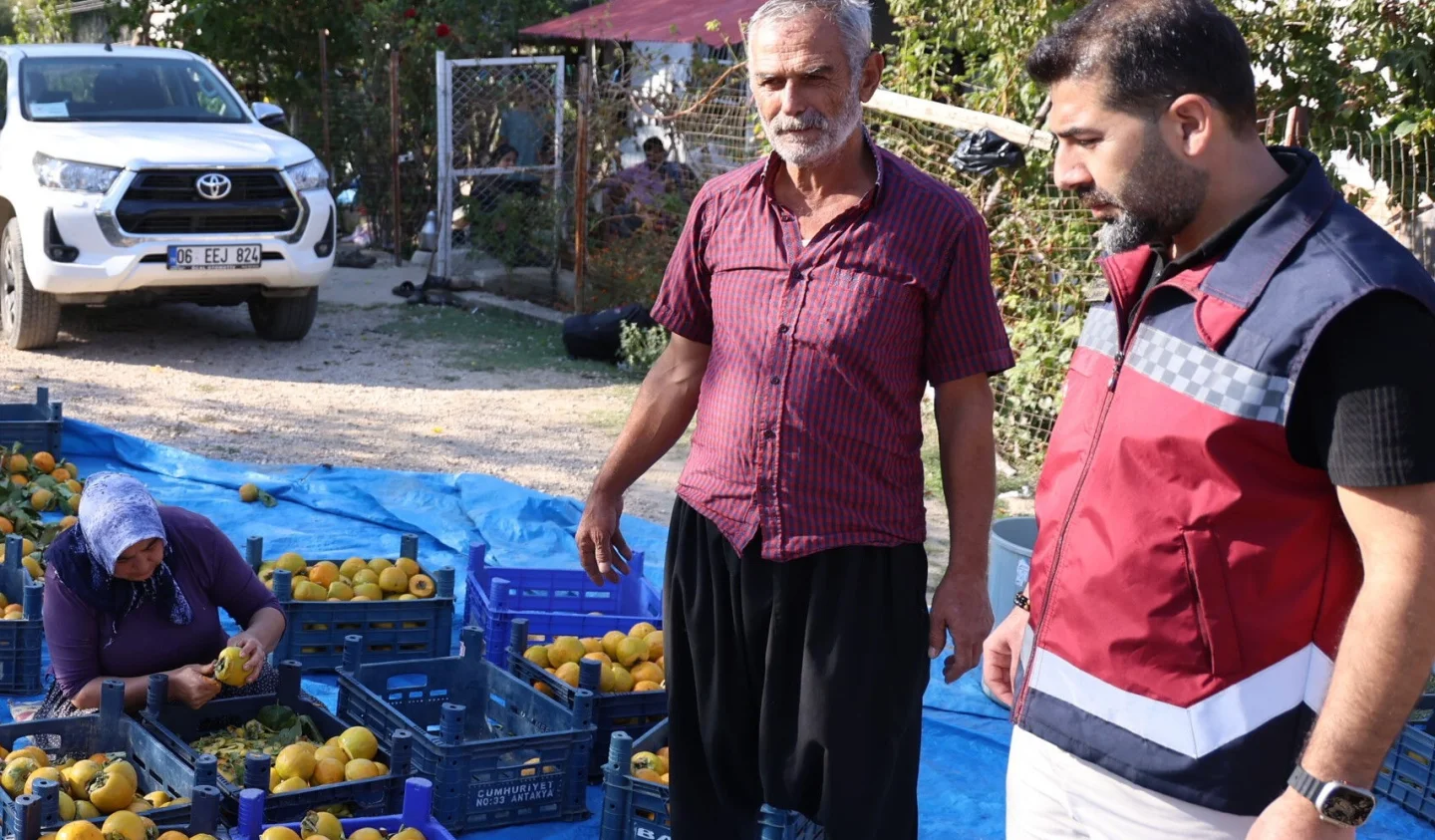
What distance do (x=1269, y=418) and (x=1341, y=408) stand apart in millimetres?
105

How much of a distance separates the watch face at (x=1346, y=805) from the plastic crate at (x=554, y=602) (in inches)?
129

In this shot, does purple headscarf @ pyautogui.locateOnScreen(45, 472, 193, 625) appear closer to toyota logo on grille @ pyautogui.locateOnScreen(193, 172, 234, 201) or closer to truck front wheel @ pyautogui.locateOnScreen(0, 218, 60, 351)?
toyota logo on grille @ pyautogui.locateOnScreen(193, 172, 234, 201)

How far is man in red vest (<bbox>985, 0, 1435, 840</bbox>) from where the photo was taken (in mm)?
1817

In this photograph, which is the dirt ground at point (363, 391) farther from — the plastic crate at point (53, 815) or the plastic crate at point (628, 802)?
the plastic crate at point (53, 815)

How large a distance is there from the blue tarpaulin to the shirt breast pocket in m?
2.44

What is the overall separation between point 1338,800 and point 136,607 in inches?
134

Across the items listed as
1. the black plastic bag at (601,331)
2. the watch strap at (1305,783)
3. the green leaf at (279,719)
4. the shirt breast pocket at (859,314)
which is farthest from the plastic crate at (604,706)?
the black plastic bag at (601,331)

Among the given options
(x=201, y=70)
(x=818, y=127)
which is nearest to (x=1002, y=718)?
(x=818, y=127)

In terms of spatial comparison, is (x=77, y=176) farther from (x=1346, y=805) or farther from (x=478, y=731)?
(x=1346, y=805)

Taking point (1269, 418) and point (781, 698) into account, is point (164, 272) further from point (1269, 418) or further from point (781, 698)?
point (1269, 418)

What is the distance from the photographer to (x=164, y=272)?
9633 millimetres

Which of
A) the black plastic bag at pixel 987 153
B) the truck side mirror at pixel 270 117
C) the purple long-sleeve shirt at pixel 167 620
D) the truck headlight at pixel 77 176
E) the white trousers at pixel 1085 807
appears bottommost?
the purple long-sleeve shirt at pixel 167 620

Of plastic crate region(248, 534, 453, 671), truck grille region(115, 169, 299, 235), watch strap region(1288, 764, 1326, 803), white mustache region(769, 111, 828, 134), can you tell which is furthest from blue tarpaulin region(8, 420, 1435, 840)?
watch strap region(1288, 764, 1326, 803)

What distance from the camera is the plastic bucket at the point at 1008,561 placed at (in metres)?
4.94
